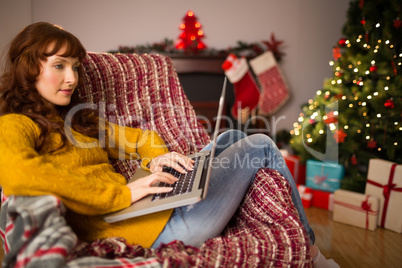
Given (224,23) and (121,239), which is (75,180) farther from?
(224,23)

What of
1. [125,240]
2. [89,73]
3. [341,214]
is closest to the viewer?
[125,240]

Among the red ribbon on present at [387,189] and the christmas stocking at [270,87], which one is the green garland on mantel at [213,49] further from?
the red ribbon on present at [387,189]

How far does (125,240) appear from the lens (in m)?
0.95

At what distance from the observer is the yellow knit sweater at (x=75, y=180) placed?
829 millimetres

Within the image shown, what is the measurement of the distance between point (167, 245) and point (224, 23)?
2839 mm

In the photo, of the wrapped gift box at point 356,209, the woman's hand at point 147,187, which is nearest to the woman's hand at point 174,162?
the woman's hand at point 147,187

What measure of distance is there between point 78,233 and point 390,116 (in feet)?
6.73

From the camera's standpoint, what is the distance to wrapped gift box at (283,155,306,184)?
9.11 feet

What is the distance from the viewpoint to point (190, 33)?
3.33 m

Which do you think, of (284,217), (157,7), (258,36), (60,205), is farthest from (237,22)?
(60,205)

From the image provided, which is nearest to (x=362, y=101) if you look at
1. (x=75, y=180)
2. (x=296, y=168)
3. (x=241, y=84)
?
(x=296, y=168)

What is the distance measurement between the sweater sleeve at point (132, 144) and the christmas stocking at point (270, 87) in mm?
2074

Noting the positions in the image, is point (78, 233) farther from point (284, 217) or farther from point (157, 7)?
point (157, 7)

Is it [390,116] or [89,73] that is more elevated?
[89,73]
